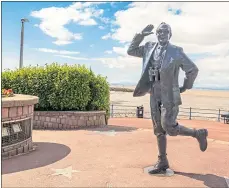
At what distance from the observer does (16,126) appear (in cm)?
640

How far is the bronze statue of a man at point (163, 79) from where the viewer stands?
15.7 ft

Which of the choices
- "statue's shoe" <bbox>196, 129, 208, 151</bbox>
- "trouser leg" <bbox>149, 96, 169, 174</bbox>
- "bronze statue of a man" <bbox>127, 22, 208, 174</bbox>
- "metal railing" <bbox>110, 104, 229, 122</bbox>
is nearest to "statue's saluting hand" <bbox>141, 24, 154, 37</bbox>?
"bronze statue of a man" <bbox>127, 22, 208, 174</bbox>

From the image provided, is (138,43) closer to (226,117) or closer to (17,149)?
(17,149)

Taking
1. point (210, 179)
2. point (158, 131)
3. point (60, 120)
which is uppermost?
point (158, 131)

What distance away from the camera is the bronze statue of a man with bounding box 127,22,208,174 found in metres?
4.78

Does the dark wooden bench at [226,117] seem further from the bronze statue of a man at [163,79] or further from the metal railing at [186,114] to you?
the bronze statue of a man at [163,79]

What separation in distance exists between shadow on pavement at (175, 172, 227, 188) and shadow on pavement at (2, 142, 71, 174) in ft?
8.84

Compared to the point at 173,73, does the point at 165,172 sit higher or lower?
lower

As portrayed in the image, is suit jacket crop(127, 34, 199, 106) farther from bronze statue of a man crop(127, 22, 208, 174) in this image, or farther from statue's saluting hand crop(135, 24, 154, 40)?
statue's saluting hand crop(135, 24, 154, 40)

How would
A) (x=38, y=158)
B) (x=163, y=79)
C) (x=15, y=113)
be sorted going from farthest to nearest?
(x=15, y=113)
(x=38, y=158)
(x=163, y=79)

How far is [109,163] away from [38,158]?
155 cm

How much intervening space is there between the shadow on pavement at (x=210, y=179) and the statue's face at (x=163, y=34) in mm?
2451

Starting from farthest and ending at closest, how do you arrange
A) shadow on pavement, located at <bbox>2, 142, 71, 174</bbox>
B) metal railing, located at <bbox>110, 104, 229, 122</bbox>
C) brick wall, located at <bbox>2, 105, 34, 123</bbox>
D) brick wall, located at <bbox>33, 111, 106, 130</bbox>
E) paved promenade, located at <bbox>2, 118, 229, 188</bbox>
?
metal railing, located at <bbox>110, 104, 229, 122</bbox> → brick wall, located at <bbox>33, 111, 106, 130</bbox> → brick wall, located at <bbox>2, 105, 34, 123</bbox> → shadow on pavement, located at <bbox>2, 142, 71, 174</bbox> → paved promenade, located at <bbox>2, 118, 229, 188</bbox>

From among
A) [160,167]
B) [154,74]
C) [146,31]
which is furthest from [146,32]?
[160,167]
